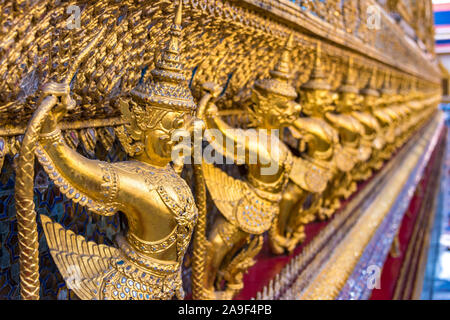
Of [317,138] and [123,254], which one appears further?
[317,138]

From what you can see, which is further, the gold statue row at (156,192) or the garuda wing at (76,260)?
the garuda wing at (76,260)

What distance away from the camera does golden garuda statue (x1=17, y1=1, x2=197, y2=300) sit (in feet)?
2.28

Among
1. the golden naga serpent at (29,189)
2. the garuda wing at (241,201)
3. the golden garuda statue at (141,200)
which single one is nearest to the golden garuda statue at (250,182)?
the garuda wing at (241,201)

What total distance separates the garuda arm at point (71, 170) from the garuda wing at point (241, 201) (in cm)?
48

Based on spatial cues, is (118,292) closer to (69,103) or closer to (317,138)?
(69,103)

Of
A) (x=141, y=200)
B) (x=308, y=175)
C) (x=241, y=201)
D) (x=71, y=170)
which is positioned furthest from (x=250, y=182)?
(x=71, y=170)

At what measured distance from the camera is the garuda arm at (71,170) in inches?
23.3

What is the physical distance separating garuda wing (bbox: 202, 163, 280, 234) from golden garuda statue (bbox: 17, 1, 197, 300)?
0.37 metres

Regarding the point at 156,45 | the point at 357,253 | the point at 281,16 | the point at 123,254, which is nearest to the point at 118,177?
the point at 123,254

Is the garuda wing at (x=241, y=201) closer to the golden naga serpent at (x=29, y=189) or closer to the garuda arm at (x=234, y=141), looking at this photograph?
the garuda arm at (x=234, y=141)

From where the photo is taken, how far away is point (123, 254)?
77 centimetres

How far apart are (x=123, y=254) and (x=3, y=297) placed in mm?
198

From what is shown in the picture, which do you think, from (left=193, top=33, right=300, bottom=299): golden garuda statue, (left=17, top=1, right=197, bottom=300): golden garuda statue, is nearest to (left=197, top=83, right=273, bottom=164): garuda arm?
(left=193, top=33, right=300, bottom=299): golden garuda statue

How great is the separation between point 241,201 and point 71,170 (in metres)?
0.59
